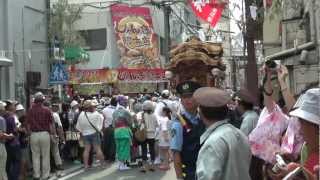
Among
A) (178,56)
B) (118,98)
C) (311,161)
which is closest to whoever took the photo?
(311,161)

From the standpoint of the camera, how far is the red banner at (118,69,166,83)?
32219 millimetres

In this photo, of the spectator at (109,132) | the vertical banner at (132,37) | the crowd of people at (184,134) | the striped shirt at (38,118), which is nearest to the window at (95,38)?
the vertical banner at (132,37)

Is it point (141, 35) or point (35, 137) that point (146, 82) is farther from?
point (35, 137)

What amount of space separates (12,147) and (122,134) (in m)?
3.56

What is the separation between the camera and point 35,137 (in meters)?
13.0

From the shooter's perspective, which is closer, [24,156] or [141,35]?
[24,156]

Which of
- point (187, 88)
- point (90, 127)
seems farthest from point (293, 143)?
point (90, 127)

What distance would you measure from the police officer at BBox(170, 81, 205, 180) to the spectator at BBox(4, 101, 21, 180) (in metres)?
6.26

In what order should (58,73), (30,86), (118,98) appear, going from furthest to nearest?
(30,86)
(58,73)
(118,98)

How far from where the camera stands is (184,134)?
6.34 meters

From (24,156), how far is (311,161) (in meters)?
10.2

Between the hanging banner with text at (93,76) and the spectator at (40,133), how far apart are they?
18460 millimetres

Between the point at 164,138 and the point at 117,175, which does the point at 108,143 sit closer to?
the point at 164,138

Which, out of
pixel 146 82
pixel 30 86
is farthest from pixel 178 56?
pixel 146 82
